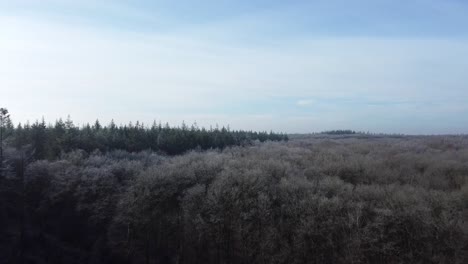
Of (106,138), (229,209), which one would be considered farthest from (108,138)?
(229,209)

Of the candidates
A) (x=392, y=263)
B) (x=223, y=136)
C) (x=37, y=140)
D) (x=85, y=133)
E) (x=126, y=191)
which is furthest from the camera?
(x=223, y=136)

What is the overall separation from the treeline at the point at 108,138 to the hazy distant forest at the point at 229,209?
54 cm

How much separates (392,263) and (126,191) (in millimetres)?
20195

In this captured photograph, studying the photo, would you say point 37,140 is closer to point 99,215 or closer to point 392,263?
point 99,215

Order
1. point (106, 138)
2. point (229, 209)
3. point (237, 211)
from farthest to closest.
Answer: point (106, 138)
point (229, 209)
point (237, 211)

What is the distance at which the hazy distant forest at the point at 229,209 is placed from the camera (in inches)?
772

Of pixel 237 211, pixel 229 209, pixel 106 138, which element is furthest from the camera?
pixel 106 138

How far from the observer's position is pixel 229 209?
2497 cm

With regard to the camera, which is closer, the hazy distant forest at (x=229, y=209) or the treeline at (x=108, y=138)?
the hazy distant forest at (x=229, y=209)

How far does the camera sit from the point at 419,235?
18859 mm

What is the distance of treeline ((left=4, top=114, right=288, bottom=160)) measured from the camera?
43.0 m

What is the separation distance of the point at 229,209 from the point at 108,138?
31.5 meters

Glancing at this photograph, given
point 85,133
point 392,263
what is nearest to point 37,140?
point 85,133

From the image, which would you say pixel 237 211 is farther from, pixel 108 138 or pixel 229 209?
pixel 108 138
